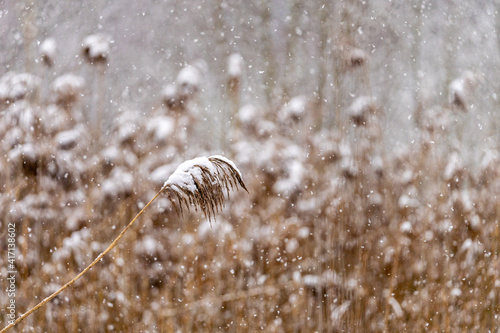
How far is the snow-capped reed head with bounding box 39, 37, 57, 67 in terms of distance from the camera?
A: 1.60 metres

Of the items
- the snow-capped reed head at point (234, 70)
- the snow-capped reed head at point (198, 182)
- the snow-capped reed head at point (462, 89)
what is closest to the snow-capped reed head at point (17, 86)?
the snow-capped reed head at point (234, 70)

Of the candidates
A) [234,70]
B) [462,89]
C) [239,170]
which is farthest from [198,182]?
[462,89]

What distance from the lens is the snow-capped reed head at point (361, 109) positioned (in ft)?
5.34

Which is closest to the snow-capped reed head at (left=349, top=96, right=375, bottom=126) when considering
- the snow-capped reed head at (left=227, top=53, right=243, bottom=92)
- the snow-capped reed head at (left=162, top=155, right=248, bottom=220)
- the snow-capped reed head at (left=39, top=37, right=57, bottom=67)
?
the snow-capped reed head at (left=227, top=53, right=243, bottom=92)

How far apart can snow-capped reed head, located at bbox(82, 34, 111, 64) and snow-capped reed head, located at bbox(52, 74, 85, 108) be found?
0.09 metres

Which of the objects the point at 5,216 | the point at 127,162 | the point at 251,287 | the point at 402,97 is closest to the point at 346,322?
the point at 251,287

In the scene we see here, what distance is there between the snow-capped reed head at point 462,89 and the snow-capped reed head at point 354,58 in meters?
0.38

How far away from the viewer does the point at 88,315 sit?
60.9 inches

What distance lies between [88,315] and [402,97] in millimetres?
1424

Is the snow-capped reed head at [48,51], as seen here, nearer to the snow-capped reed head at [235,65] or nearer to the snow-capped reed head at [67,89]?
the snow-capped reed head at [67,89]

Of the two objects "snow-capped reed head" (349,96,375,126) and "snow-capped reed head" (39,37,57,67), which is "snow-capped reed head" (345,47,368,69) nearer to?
"snow-capped reed head" (349,96,375,126)

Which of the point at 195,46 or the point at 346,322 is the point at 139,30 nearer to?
the point at 195,46

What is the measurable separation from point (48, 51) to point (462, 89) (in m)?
1.60

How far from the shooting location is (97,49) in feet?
5.23
